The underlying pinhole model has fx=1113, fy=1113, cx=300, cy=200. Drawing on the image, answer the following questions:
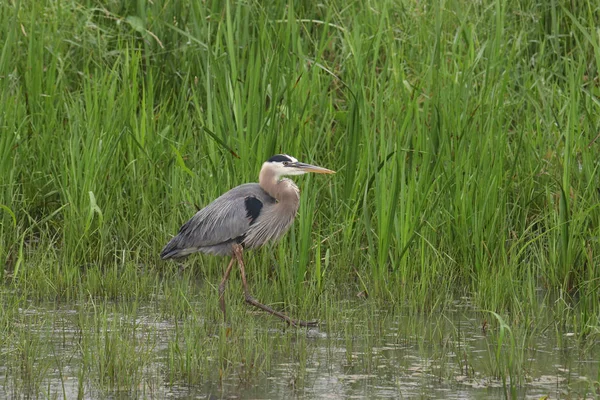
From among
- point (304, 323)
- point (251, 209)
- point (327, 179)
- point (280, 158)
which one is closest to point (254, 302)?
point (304, 323)

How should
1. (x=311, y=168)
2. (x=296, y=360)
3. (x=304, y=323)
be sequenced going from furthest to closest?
(x=311, y=168), (x=304, y=323), (x=296, y=360)

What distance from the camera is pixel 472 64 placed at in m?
7.06

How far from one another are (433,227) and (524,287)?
Answer: 0.75 m

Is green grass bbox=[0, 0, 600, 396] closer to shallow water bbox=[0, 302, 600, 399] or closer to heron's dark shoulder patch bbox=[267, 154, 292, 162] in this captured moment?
shallow water bbox=[0, 302, 600, 399]

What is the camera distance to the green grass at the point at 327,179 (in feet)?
20.5

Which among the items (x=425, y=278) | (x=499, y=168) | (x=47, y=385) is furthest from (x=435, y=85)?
(x=47, y=385)

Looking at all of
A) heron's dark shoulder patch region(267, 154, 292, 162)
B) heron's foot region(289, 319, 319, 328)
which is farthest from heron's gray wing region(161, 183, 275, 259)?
heron's foot region(289, 319, 319, 328)

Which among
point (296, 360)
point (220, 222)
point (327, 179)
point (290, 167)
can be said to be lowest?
point (296, 360)

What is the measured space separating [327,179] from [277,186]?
89 cm

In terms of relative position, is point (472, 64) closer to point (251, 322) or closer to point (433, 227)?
point (433, 227)

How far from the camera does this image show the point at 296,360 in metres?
5.28

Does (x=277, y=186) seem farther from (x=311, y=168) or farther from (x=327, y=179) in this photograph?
(x=327, y=179)

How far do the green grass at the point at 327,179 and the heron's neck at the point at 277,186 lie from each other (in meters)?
0.14

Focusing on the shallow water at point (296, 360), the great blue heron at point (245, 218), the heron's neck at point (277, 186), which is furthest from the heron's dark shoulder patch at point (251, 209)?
the shallow water at point (296, 360)
